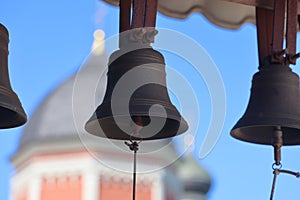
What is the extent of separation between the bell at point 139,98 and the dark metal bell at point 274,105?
0.67ft

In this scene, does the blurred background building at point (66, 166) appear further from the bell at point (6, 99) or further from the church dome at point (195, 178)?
the bell at point (6, 99)

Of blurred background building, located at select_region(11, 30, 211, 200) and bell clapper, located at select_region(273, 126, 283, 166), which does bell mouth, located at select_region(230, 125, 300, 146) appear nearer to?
bell clapper, located at select_region(273, 126, 283, 166)

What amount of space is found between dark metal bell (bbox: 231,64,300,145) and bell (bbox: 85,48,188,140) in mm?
204

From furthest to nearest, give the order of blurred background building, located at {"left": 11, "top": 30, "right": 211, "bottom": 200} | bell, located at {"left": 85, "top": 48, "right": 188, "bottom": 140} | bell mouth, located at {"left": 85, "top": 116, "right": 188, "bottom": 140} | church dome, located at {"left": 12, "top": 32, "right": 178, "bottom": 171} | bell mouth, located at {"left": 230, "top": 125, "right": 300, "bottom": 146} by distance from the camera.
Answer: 1. church dome, located at {"left": 12, "top": 32, "right": 178, "bottom": 171}
2. blurred background building, located at {"left": 11, "top": 30, "right": 211, "bottom": 200}
3. bell mouth, located at {"left": 230, "top": 125, "right": 300, "bottom": 146}
4. bell mouth, located at {"left": 85, "top": 116, "right": 188, "bottom": 140}
5. bell, located at {"left": 85, "top": 48, "right": 188, "bottom": 140}

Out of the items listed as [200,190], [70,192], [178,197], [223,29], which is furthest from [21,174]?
[223,29]

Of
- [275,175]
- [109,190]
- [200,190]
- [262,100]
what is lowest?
[275,175]

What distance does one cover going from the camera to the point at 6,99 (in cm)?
216

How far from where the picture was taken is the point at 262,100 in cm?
233

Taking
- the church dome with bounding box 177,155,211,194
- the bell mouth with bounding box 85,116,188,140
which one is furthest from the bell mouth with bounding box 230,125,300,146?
the church dome with bounding box 177,155,211,194

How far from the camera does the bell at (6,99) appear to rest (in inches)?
85.8

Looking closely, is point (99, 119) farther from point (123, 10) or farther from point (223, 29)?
point (223, 29)

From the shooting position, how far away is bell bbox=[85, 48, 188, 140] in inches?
84.3

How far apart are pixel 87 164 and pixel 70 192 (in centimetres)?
64

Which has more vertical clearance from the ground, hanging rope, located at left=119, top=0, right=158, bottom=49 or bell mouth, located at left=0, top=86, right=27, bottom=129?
hanging rope, located at left=119, top=0, right=158, bottom=49
